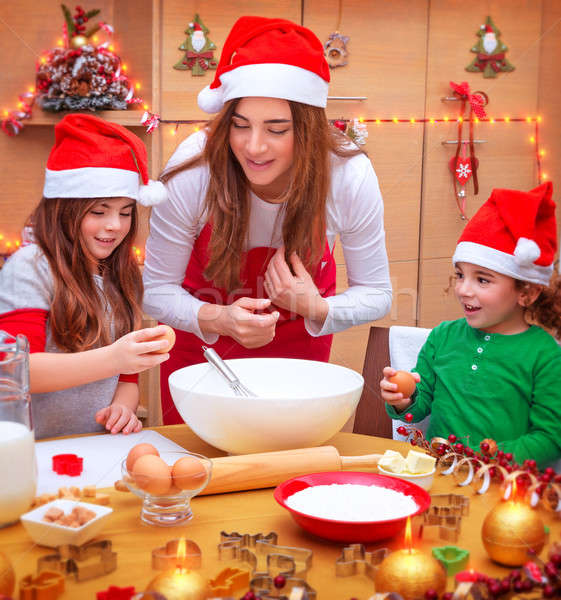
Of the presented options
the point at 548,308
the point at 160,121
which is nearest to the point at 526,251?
the point at 548,308

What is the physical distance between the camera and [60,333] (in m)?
1.46

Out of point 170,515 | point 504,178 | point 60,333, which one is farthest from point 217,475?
point 504,178

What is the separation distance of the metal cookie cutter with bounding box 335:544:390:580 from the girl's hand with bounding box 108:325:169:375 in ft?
1.71

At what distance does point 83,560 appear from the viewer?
78 cm

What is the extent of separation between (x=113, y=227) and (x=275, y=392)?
48cm

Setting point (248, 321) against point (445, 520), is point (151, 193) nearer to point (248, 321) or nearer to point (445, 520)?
point (248, 321)

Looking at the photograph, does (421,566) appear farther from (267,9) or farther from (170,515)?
(267,9)

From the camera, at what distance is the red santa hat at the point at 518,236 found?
144cm

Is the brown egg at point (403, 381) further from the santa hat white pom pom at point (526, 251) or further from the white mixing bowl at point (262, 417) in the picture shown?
the santa hat white pom pom at point (526, 251)

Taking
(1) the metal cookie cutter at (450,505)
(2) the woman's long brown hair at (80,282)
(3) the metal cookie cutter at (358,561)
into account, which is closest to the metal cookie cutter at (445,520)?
(1) the metal cookie cutter at (450,505)

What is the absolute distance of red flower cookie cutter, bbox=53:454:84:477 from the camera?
108 cm

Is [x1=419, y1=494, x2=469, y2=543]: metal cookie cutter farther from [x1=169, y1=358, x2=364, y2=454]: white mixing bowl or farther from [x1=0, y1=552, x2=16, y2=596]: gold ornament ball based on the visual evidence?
[x1=0, y1=552, x2=16, y2=596]: gold ornament ball

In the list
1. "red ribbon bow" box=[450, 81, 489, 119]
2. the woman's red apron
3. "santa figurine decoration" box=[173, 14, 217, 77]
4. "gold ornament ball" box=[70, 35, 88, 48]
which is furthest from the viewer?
"red ribbon bow" box=[450, 81, 489, 119]

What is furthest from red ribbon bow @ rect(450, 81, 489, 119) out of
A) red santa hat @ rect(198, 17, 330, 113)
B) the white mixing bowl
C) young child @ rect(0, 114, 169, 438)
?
the white mixing bowl
